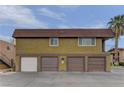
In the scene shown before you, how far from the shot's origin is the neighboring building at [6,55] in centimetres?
4216

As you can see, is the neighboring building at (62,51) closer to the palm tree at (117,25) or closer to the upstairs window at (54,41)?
the upstairs window at (54,41)

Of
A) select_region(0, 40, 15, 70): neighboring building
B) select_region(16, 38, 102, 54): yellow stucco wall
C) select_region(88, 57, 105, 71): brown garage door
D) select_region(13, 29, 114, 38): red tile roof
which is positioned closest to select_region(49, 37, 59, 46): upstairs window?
select_region(16, 38, 102, 54): yellow stucco wall

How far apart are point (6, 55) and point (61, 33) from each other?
1017 cm

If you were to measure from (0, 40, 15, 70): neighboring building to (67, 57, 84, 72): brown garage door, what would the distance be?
31.9 ft

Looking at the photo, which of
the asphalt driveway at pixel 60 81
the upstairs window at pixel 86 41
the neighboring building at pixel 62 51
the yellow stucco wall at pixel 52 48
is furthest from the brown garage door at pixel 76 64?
the asphalt driveway at pixel 60 81

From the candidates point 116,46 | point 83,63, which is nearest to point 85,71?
point 83,63

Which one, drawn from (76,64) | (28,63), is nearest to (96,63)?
(76,64)

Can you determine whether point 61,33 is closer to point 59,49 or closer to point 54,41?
point 54,41

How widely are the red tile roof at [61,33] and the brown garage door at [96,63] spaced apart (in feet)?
9.66

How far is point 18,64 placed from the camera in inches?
1501
